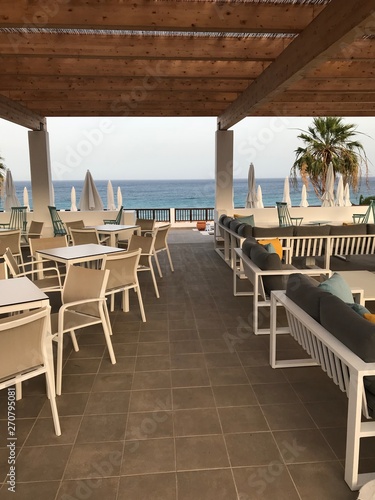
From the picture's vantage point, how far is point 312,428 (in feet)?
7.67

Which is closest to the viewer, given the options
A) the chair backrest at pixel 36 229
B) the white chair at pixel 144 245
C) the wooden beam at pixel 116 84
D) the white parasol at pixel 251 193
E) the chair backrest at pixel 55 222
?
the white chair at pixel 144 245

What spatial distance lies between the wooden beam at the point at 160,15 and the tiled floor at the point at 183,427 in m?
2.91

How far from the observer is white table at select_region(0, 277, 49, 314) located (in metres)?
2.39

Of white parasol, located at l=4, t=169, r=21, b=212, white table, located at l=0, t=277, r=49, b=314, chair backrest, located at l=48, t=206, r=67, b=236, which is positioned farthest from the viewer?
white parasol, located at l=4, t=169, r=21, b=212

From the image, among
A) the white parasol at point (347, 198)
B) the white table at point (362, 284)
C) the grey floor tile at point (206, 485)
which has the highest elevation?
the white parasol at point (347, 198)

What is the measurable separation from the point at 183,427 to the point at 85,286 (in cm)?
130

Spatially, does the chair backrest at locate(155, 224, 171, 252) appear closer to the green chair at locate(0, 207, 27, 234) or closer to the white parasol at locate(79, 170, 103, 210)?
the white parasol at locate(79, 170, 103, 210)

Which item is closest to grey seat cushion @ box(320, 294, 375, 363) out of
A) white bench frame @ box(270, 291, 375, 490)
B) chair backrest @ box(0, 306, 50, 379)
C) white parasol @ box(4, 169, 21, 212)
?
white bench frame @ box(270, 291, 375, 490)

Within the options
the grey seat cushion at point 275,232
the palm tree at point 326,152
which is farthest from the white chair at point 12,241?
the palm tree at point 326,152

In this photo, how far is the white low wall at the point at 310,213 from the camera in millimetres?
9634

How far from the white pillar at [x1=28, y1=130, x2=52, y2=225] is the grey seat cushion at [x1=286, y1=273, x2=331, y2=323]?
25.2ft

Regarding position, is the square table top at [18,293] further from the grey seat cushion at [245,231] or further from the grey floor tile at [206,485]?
the grey seat cushion at [245,231]

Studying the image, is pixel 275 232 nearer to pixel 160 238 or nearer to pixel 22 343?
pixel 160 238

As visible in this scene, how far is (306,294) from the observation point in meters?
2.64
